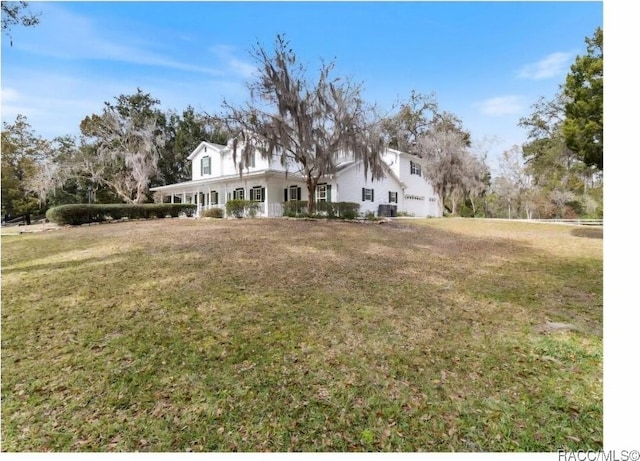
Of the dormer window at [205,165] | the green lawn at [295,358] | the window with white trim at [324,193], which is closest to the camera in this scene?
the green lawn at [295,358]

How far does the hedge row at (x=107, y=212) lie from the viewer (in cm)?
1548

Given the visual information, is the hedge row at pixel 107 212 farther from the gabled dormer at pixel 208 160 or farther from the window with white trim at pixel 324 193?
the window with white trim at pixel 324 193

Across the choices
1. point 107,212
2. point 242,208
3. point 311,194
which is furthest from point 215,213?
point 311,194

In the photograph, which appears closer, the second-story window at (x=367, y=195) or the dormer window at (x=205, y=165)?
the second-story window at (x=367, y=195)

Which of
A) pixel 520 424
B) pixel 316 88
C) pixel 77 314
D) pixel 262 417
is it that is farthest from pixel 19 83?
pixel 316 88

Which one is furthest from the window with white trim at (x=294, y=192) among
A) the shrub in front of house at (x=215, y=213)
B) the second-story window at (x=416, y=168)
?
the second-story window at (x=416, y=168)

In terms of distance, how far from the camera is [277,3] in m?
4.83

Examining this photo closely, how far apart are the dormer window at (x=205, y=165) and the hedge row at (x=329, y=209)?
9.16m

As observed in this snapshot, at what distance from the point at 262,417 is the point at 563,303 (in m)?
5.29

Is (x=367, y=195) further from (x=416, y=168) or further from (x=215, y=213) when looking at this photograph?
(x=215, y=213)

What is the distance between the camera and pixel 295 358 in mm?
3414

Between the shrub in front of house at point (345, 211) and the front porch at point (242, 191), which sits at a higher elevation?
the front porch at point (242, 191)

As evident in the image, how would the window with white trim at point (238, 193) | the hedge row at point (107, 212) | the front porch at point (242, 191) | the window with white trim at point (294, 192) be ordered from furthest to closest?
the window with white trim at point (238, 193) < the window with white trim at point (294, 192) < the front porch at point (242, 191) < the hedge row at point (107, 212)

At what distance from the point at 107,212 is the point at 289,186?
10.3 meters
